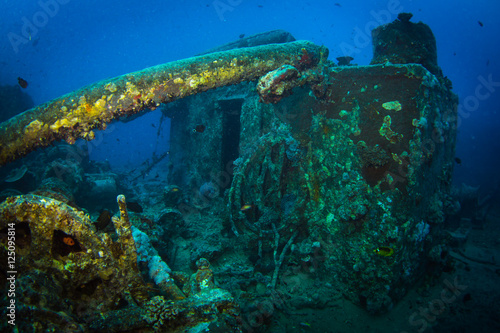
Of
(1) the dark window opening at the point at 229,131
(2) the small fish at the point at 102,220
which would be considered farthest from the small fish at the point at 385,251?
(1) the dark window opening at the point at 229,131

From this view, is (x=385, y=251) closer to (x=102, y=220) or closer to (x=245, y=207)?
(x=245, y=207)

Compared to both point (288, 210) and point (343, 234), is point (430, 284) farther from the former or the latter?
point (288, 210)

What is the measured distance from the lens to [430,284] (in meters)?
4.42

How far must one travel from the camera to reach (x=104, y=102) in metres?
3.49

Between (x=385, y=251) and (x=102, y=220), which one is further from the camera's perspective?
(x=102, y=220)

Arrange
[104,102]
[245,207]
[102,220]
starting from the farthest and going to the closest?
1. [245,207]
2. [102,220]
3. [104,102]

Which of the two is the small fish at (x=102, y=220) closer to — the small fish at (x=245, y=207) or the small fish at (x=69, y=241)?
the small fish at (x=69, y=241)
